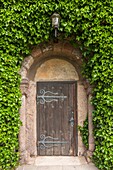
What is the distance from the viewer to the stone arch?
3918 millimetres

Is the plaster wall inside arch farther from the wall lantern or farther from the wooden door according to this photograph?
the wall lantern

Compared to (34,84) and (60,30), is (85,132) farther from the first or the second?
(60,30)

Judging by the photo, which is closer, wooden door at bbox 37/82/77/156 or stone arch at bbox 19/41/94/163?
stone arch at bbox 19/41/94/163

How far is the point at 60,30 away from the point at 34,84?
4.00ft

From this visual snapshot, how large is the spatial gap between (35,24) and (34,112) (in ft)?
5.48

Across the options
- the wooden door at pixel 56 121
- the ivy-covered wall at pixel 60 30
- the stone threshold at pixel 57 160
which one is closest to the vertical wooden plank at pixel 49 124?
the wooden door at pixel 56 121

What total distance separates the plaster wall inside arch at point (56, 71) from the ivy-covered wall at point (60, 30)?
0.75m

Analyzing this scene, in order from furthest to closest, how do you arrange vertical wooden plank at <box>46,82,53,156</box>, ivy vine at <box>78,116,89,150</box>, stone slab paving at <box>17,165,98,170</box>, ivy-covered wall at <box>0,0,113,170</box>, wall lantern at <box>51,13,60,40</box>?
vertical wooden plank at <box>46,82,53,156</box>
ivy vine at <box>78,116,89,150</box>
stone slab paving at <box>17,165,98,170</box>
ivy-covered wall at <box>0,0,113,170</box>
wall lantern at <box>51,13,60,40</box>

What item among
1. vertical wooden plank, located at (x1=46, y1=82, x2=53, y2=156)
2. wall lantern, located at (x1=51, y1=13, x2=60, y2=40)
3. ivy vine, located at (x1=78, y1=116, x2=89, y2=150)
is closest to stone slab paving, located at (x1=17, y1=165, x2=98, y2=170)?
ivy vine, located at (x1=78, y1=116, x2=89, y2=150)

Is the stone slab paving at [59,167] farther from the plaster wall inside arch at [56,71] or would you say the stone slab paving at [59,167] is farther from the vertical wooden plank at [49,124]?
the plaster wall inside arch at [56,71]

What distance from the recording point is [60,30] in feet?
12.1

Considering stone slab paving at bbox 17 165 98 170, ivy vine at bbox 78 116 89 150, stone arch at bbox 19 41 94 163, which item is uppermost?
stone arch at bbox 19 41 94 163

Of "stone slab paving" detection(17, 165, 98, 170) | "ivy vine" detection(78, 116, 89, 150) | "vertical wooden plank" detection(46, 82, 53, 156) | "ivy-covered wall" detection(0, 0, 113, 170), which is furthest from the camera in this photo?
"vertical wooden plank" detection(46, 82, 53, 156)

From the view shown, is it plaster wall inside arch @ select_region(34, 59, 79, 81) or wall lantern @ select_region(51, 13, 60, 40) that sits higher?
wall lantern @ select_region(51, 13, 60, 40)
